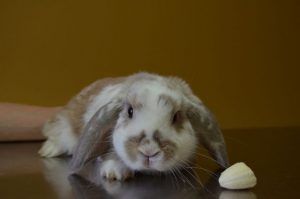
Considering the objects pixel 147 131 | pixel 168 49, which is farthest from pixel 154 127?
pixel 168 49

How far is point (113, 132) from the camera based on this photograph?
1.54 metres

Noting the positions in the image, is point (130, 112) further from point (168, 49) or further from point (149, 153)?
point (168, 49)

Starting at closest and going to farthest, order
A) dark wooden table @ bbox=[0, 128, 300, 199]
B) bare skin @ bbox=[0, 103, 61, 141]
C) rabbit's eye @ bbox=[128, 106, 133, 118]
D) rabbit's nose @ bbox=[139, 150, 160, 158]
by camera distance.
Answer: dark wooden table @ bbox=[0, 128, 300, 199] < rabbit's nose @ bbox=[139, 150, 160, 158] < rabbit's eye @ bbox=[128, 106, 133, 118] < bare skin @ bbox=[0, 103, 61, 141]

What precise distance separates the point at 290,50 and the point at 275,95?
282 millimetres

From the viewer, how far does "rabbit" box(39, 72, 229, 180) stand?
143 cm

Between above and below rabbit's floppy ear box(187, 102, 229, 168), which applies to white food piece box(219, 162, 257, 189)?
below

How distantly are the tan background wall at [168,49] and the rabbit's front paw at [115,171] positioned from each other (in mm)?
1484

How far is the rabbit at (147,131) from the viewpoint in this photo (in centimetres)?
143

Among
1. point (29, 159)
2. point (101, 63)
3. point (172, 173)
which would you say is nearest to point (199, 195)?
point (172, 173)

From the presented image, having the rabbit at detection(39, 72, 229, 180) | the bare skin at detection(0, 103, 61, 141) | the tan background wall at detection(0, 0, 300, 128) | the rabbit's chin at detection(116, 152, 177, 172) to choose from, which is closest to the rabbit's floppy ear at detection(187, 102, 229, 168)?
the rabbit at detection(39, 72, 229, 180)

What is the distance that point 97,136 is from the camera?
1.53m

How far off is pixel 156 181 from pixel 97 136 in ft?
0.66

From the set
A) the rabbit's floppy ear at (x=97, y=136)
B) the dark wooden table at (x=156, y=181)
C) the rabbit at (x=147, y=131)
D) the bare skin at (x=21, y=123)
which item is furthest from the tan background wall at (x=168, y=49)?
the rabbit's floppy ear at (x=97, y=136)

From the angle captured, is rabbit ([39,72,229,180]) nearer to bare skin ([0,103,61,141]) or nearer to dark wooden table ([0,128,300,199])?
dark wooden table ([0,128,300,199])
